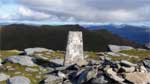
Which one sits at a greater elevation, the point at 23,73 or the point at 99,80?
the point at 99,80

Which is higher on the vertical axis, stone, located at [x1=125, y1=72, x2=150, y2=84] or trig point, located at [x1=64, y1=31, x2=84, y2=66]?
trig point, located at [x1=64, y1=31, x2=84, y2=66]

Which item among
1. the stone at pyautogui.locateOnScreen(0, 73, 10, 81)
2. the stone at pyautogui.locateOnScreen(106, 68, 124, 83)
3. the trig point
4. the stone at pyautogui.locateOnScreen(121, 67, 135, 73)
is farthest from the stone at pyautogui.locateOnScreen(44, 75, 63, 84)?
the trig point

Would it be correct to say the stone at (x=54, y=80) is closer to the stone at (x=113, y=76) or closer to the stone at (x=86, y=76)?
the stone at (x=86, y=76)

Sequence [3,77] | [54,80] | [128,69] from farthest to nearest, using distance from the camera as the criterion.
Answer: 1. [3,77]
2. [54,80]
3. [128,69]

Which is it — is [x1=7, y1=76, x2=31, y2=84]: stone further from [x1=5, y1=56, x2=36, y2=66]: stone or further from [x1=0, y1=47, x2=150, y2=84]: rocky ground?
[x1=5, y1=56, x2=36, y2=66]: stone

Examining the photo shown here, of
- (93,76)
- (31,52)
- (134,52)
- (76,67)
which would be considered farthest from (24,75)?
(134,52)

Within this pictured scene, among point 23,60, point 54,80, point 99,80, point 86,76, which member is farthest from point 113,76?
point 23,60

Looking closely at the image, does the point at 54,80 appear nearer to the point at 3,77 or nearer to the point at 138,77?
the point at 3,77

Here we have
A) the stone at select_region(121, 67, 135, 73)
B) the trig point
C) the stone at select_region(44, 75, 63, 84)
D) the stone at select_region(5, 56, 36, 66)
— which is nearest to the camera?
the stone at select_region(121, 67, 135, 73)

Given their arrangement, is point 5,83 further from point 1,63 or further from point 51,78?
point 1,63
